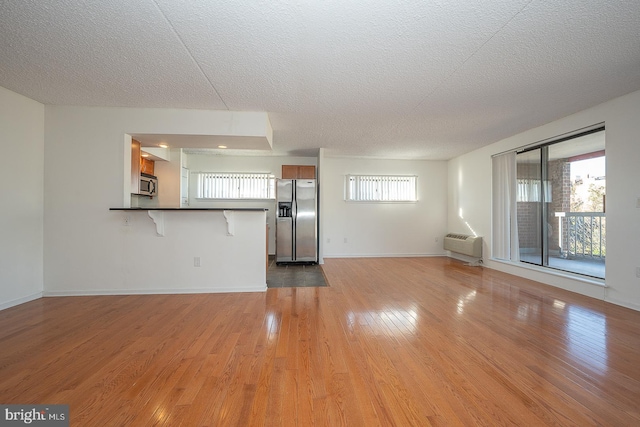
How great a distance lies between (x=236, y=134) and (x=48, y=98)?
2180 millimetres

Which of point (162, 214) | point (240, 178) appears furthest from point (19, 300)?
point (240, 178)

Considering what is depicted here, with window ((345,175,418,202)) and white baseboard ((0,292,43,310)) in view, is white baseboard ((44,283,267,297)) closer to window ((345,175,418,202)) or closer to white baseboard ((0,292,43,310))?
white baseboard ((0,292,43,310))

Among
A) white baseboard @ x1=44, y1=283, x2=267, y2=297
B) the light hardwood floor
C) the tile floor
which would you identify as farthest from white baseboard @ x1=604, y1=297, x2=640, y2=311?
white baseboard @ x1=44, y1=283, x2=267, y2=297

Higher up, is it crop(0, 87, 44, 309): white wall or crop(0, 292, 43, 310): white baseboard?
crop(0, 87, 44, 309): white wall

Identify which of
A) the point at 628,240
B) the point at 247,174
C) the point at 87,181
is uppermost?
the point at 247,174

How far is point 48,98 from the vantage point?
344 cm

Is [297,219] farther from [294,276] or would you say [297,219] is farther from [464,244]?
[464,244]

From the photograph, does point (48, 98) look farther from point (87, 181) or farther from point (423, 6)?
point (423, 6)

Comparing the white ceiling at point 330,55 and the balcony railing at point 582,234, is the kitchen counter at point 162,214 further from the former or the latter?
the balcony railing at point 582,234

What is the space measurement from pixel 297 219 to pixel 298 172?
1025 mm

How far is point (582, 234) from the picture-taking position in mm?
4230

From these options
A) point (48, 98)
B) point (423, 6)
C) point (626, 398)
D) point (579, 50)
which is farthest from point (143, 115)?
point (626, 398)

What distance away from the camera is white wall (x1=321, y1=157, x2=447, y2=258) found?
23.5 ft

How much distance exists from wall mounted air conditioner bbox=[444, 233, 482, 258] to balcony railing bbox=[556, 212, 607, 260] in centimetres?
157
